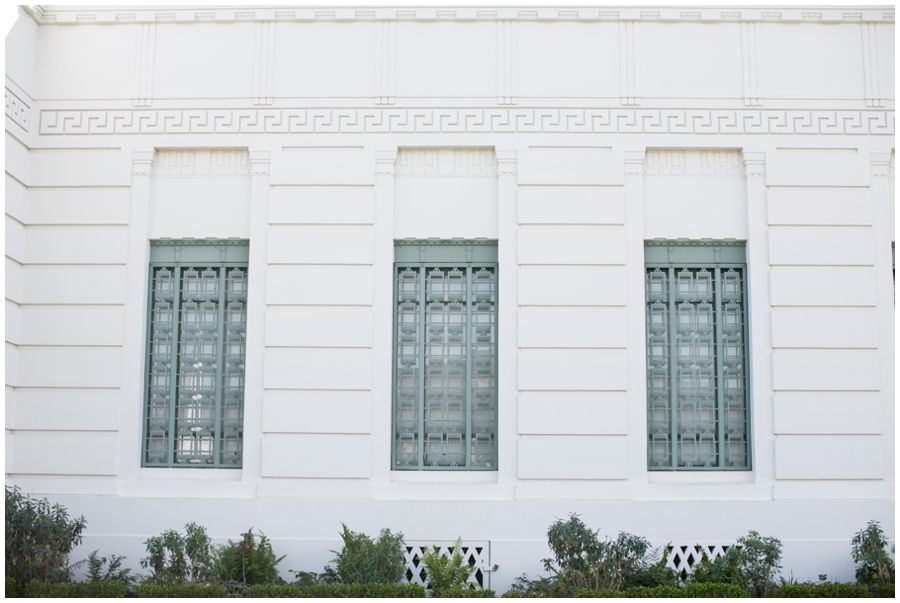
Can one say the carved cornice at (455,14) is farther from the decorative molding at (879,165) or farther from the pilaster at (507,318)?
the pilaster at (507,318)

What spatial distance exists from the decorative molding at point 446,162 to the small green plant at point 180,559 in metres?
4.91

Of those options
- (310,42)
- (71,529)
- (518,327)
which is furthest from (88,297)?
(518,327)

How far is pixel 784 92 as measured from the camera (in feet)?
34.0

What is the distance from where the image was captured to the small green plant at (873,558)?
8.85m

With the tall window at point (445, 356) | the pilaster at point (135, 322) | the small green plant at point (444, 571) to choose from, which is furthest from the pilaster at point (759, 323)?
the pilaster at point (135, 322)

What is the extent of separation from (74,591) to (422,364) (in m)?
4.49

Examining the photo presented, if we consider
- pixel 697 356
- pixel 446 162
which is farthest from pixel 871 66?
pixel 446 162

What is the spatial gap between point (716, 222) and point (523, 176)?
246cm

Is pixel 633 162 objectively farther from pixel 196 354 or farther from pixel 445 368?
pixel 196 354

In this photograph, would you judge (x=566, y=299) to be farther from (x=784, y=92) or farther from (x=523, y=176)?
(x=784, y=92)

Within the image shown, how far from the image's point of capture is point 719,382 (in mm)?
10242

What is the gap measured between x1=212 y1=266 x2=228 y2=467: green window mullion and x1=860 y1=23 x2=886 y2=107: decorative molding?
27.2 ft

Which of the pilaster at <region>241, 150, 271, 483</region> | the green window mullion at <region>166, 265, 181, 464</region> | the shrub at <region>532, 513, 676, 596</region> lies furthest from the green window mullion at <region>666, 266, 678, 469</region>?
the green window mullion at <region>166, 265, 181, 464</region>

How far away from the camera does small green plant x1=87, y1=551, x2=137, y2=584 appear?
9297 mm
